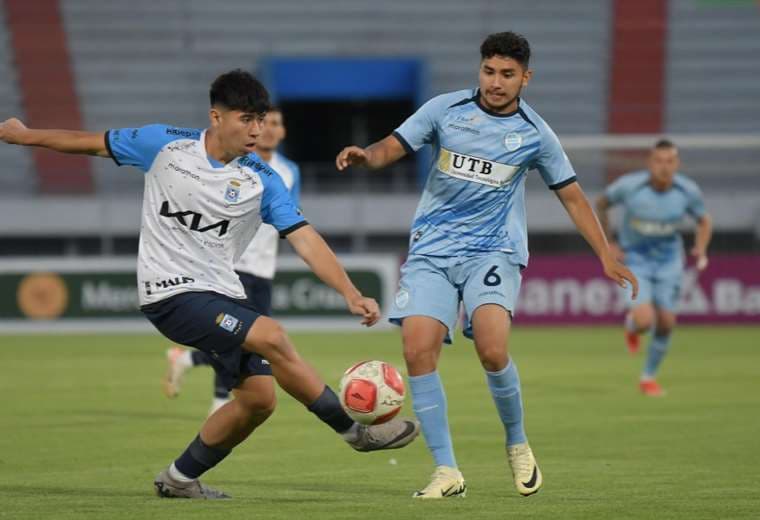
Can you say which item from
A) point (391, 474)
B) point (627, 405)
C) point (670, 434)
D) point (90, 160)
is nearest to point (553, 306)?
point (90, 160)

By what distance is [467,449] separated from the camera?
9.68m

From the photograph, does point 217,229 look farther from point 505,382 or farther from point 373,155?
point 505,382

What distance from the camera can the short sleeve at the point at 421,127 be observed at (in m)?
7.42

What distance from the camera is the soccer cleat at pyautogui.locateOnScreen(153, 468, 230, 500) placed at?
7035 mm

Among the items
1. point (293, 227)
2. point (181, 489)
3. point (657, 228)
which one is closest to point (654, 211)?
point (657, 228)

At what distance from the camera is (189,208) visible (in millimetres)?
6664

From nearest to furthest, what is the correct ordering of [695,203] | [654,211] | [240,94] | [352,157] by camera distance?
[240,94]
[352,157]
[654,211]
[695,203]

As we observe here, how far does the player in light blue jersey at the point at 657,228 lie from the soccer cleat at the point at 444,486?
7.40 metres

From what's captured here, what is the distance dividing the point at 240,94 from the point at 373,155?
886mm

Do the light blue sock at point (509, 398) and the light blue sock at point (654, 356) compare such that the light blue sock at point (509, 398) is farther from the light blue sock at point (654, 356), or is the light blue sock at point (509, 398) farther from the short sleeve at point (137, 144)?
the light blue sock at point (654, 356)

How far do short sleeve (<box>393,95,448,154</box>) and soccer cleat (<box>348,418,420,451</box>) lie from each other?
146cm

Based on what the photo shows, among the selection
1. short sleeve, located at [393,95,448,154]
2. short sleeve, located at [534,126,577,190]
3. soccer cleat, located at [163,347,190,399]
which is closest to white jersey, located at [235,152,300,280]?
soccer cleat, located at [163,347,190,399]

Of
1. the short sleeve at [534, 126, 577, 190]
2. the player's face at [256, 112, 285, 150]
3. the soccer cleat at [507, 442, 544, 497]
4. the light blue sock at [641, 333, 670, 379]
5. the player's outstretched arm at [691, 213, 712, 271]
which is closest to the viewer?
the soccer cleat at [507, 442, 544, 497]

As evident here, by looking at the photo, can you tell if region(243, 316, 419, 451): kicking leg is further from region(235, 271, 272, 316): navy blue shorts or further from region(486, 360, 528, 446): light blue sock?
region(235, 271, 272, 316): navy blue shorts
